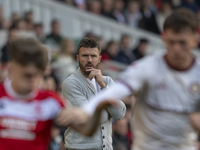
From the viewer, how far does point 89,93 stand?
20.4 ft

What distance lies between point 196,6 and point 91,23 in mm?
4319

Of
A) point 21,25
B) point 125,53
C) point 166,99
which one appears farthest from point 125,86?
point 125,53

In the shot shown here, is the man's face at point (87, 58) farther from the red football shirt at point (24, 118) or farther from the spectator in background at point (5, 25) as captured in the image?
the spectator in background at point (5, 25)

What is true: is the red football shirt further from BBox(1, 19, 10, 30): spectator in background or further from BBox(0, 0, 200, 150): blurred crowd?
BBox(1, 19, 10, 30): spectator in background

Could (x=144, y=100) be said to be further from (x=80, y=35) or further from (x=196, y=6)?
(x=196, y=6)

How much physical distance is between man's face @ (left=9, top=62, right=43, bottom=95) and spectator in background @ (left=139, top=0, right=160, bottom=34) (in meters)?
12.6

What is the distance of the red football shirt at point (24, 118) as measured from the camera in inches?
152

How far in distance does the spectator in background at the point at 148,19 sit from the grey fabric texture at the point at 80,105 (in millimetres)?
10122

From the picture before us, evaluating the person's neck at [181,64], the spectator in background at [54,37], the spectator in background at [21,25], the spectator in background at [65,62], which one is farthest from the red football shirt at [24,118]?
the spectator in background at [54,37]

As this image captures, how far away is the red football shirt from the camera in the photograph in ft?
12.7

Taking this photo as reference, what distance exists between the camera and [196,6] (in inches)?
680

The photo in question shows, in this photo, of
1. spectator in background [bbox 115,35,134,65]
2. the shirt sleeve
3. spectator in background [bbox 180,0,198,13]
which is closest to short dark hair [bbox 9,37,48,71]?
the shirt sleeve

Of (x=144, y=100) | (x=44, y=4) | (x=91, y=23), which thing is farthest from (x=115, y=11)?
(x=144, y=100)

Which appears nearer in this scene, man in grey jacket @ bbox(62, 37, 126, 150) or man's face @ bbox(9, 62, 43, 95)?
man's face @ bbox(9, 62, 43, 95)
